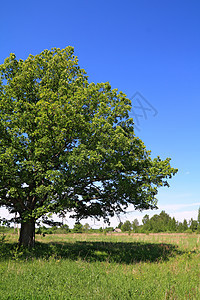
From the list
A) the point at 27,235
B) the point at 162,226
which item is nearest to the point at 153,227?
the point at 162,226

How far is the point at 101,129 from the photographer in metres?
15.6

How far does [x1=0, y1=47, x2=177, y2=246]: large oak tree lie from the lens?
15156 mm

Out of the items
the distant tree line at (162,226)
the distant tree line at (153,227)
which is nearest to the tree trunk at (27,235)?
the distant tree line at (153,227)

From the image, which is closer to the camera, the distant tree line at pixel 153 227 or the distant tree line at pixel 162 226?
the distant tree line at pixel 153 227

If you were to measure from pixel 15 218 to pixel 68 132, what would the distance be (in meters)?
8.58

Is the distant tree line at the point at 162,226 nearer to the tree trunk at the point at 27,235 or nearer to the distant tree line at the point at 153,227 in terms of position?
the distant tree line at the point at 153,227

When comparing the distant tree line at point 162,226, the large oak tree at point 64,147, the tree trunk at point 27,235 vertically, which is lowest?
the distant tree line at point 162,226

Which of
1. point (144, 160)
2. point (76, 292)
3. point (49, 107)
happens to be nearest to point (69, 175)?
point (49, 107)

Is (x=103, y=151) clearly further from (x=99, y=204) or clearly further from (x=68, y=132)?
(x=99, y=204)

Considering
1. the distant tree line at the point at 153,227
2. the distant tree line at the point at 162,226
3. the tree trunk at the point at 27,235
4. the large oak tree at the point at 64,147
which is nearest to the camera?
the large oak tree at the point at 64,147

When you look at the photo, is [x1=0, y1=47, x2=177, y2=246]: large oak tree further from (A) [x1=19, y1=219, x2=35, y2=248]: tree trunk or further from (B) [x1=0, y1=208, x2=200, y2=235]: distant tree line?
(B) [x1=0, y1=208, x2=200, y2=235]: distant tree line

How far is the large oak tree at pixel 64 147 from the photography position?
1516 centimetres

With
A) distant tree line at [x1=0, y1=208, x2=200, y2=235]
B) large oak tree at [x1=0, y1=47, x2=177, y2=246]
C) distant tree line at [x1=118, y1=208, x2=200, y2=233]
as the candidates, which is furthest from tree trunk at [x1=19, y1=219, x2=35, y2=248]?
distant tree line at [x1=118, y1=208, x2=200, y2=233]

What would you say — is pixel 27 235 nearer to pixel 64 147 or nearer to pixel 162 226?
pixel 64 147
